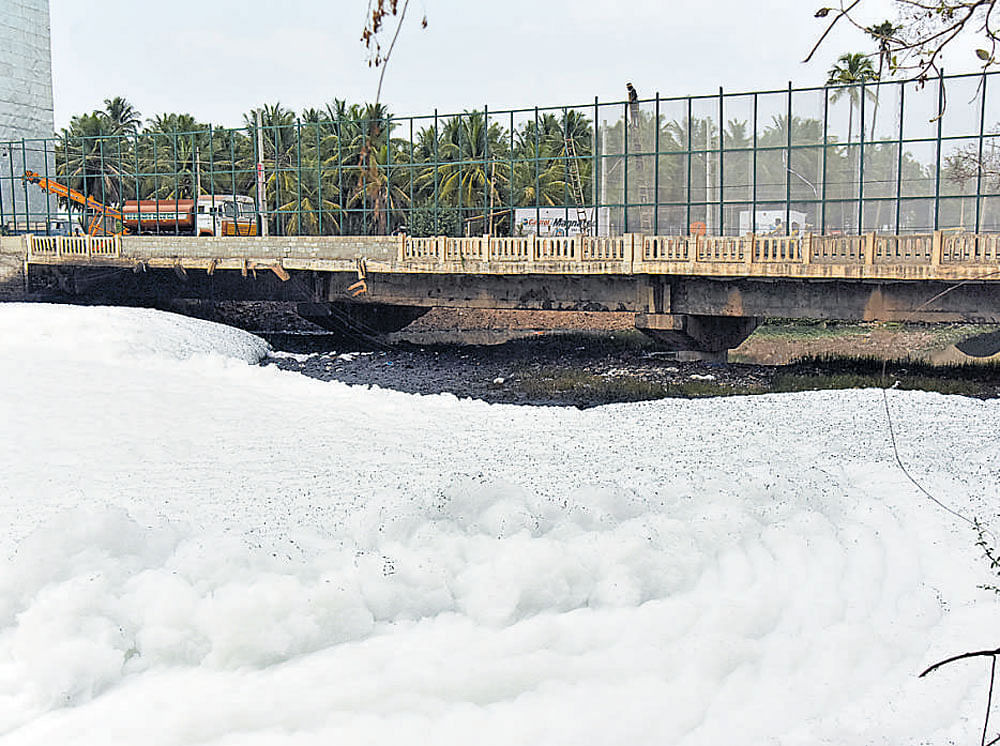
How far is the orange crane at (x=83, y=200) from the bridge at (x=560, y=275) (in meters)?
5.05

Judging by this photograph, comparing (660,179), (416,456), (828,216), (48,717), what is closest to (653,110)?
(660,179)

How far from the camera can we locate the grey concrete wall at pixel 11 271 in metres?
37.4

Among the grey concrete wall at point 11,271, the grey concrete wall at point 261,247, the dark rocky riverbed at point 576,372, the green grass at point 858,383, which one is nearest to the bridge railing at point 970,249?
the dark rocky riverbed at point 576,372

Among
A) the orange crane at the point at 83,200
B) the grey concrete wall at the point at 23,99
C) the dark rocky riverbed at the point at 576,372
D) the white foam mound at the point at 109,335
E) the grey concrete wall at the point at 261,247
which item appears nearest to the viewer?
the white foam mound at the point at 109,335

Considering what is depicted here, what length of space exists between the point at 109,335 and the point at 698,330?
54.1 feet

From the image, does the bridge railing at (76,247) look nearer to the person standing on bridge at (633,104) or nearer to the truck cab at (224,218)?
the truck cab at (224,218)

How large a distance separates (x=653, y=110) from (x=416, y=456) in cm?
2252

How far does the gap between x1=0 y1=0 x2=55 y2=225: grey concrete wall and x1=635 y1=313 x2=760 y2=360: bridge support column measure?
99.1ft

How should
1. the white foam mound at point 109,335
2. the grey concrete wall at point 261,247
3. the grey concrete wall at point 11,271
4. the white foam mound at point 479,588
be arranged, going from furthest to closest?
1. the grey concrete wall at point 11,271
2. the grey concrete wall at point 261,247
3. the white foam mound at point 109,335
4. the white foam mound at point 479,588

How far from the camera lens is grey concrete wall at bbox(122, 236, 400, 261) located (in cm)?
3366

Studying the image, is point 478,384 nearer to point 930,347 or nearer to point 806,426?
point 806,426

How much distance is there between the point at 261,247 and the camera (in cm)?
3509

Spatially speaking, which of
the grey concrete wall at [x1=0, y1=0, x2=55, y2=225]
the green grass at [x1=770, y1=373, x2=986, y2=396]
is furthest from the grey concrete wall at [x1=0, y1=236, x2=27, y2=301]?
the green grass at [x1=770, y1=373, x2=986, y2=396]

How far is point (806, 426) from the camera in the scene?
17.0m
